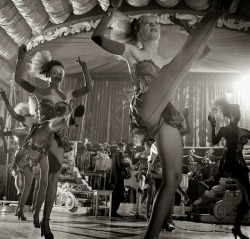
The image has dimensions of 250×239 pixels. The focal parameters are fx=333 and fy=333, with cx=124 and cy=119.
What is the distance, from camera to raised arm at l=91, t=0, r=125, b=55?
1944 mm

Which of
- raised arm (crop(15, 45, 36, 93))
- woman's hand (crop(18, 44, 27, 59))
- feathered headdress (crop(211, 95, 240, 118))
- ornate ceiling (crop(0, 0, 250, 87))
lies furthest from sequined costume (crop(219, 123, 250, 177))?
ornate ceiling (crop(0, 0, 250, 87))

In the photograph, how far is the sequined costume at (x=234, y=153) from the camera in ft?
11.1

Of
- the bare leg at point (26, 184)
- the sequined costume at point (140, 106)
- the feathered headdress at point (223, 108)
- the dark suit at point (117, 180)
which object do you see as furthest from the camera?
the dark suit at point (117, 180)

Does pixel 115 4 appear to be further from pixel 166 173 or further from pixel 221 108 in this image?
pixel 221 108

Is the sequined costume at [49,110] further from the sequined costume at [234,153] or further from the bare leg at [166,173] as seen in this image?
the sequined costume at [234,153]

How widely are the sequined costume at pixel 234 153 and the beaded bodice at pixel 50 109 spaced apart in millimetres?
1732

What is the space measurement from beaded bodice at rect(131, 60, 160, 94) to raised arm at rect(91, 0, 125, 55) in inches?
6.4

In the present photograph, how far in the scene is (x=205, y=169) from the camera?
928 centimetres

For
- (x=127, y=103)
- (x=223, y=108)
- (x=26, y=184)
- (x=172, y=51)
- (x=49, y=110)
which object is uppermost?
(x=172, y=51)

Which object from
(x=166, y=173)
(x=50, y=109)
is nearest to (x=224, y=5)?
(x=166, y=173)

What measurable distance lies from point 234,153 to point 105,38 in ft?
6.90

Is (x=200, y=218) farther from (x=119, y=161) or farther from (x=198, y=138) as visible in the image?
(x=198, y=138)

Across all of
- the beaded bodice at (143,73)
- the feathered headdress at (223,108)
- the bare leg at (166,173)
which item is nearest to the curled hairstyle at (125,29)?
the beaded bodice at (143,73)

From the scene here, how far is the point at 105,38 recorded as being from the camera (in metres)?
1.99
